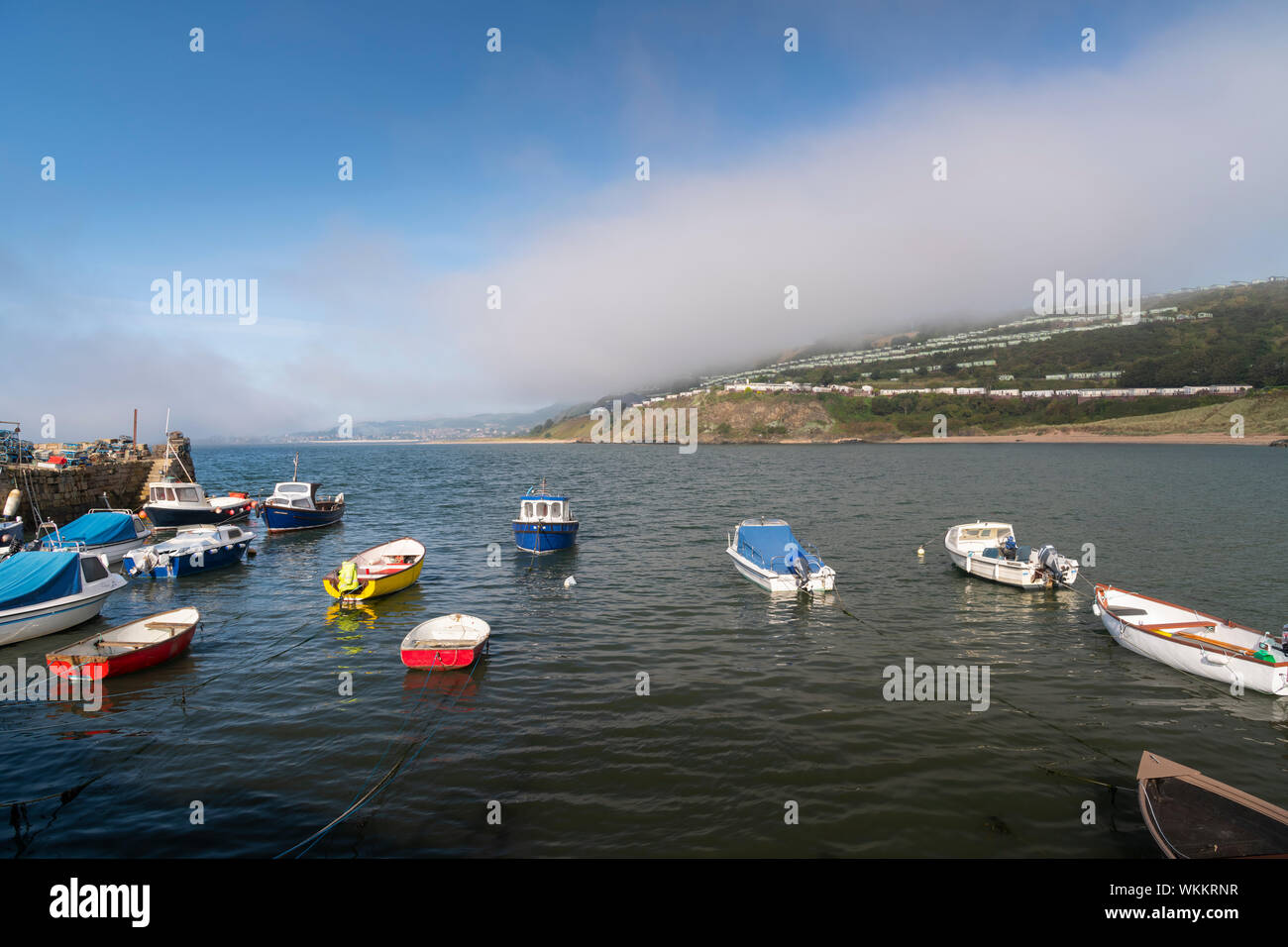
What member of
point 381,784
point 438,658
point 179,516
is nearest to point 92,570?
point 438,658

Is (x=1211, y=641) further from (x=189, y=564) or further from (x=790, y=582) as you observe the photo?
(x=189, y=564)

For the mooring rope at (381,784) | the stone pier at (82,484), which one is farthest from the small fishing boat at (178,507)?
the mooring rope at (381,784)

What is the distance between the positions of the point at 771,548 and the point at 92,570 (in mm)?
33579

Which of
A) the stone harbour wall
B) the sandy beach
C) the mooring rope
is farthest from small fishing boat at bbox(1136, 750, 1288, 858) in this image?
the sandy beach

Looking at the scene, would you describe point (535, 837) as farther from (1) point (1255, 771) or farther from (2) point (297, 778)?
(1) point (1255, 771)

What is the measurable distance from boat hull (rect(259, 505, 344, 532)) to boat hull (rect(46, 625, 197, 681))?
2959 centimetres

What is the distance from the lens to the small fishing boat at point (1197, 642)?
1856cm

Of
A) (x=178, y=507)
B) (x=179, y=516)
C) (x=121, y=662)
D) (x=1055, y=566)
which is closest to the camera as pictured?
(x=121, y=662)

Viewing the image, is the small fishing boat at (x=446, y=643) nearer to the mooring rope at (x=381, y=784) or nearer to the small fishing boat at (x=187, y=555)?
the mooring rope at (x=381, y=784)

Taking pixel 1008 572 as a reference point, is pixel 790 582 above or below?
below

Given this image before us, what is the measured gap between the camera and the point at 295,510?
49.9 m

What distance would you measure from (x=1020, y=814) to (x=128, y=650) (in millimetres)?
27545
